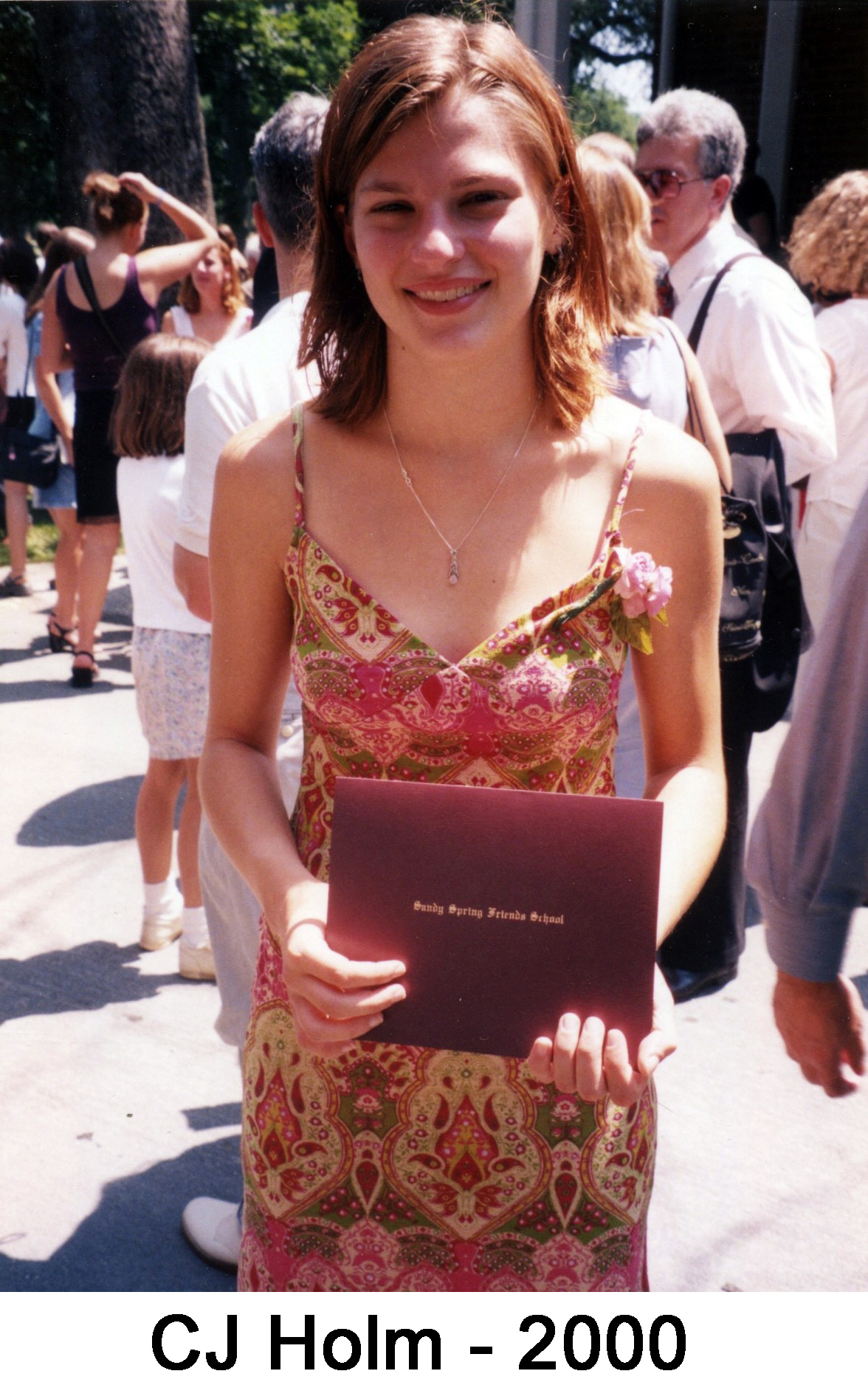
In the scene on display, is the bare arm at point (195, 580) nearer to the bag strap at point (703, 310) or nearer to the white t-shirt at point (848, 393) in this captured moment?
the bag strap at point (703, 310)

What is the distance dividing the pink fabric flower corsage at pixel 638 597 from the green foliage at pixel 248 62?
21.5 meters

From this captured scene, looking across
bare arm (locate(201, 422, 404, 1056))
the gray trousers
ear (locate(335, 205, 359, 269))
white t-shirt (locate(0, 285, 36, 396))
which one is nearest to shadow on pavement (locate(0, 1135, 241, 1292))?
the gray trousers

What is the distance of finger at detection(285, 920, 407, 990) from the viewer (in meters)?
1.33

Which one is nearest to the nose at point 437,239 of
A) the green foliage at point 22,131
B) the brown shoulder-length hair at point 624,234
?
the brown shoulder-length hair at point 624,234

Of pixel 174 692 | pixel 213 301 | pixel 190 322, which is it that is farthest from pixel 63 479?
pixel 174 692

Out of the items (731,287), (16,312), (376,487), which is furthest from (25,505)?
(376,487)

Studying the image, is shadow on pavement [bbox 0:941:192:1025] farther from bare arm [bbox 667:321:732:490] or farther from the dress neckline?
the dress neckline

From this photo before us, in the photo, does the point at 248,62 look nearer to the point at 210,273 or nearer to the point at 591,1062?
the point at 210,273

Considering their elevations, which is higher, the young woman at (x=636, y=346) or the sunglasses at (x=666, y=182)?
the sunglasses at (x=666, y=182)

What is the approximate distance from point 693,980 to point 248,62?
22403 mm

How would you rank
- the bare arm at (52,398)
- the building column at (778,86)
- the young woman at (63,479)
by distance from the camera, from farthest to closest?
the building column at (778,86), the young woman at (63,479), the bare arm at (52,398)

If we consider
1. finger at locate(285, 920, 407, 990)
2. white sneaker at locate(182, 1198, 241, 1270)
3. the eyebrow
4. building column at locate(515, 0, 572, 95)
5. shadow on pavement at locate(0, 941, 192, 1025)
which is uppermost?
building column at locate(515, 0, 572, 95)

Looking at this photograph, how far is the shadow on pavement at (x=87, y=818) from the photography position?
4.80m

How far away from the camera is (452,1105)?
1.57 meters
